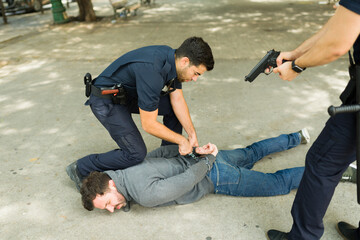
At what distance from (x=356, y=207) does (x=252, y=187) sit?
781 mm

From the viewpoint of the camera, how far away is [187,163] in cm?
261

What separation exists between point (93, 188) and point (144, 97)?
713 mm

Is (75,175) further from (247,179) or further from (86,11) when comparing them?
(86,11)

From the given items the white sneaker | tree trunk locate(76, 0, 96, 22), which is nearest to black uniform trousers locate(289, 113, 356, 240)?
the white sneaker

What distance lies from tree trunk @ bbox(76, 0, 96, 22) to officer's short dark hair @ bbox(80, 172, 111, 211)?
817 cm

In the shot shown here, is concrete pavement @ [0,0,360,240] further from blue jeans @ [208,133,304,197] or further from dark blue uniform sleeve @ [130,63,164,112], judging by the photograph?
dark blue uniform sleeve @ [130,63,164,112]

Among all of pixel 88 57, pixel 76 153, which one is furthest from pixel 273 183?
pixel 88 57

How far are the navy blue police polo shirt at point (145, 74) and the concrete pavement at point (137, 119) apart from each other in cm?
90

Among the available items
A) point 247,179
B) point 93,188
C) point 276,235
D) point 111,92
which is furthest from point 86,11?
point 276,235

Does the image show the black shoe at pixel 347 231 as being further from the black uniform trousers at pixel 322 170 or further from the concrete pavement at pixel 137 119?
the black uniform trousers at pixel 322 170

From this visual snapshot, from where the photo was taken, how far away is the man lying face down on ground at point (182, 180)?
2322 millimetres

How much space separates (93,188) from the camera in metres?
2.31

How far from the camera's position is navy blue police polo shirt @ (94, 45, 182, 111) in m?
2.33

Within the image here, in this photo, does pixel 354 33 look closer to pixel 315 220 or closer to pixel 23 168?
pixel 315 220
